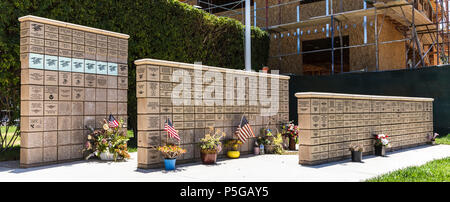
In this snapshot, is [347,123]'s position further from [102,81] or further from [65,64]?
[65,64]

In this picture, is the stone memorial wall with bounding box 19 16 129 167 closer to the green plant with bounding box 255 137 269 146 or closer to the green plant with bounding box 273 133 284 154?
the green plant with bounding box 255 137 269 146

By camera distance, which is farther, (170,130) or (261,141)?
(261,141)

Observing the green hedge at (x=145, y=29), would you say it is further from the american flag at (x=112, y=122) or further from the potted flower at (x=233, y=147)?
the potted flower at (x=233, y=147)

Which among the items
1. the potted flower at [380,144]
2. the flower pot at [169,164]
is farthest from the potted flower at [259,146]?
the flower pot at [169,164]

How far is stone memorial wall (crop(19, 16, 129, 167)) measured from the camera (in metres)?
8.12

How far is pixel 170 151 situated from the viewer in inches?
307

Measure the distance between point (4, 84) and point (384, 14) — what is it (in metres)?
15.0

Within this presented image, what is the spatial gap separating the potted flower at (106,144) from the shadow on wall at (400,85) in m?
10.00

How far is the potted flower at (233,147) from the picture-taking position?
31.8 ft

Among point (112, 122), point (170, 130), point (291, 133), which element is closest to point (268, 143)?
point (291, 133)

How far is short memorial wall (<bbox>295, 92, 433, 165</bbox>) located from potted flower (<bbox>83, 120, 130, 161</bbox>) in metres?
4.32

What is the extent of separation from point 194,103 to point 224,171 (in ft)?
6.69

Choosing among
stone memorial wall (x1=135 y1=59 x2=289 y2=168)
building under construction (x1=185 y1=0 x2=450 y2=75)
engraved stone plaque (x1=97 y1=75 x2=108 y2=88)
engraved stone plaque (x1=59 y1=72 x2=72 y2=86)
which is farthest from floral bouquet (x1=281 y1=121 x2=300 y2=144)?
building under construction (x1=185 y1=0 x2=450 y2=75)
